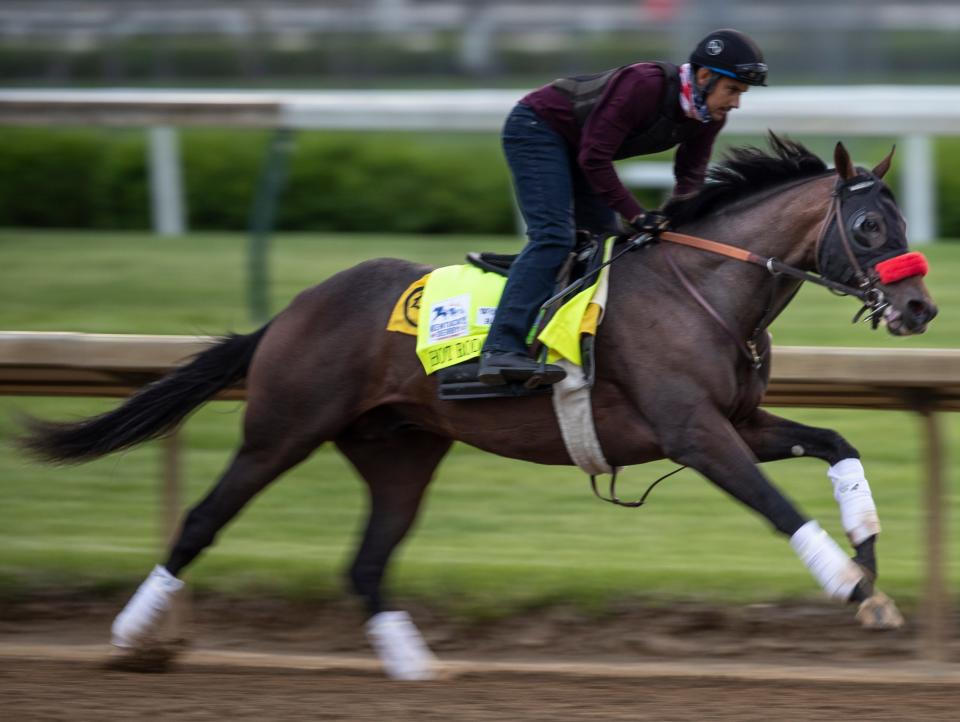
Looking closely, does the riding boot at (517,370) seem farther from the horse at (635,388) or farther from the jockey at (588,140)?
the horse at (635,388)

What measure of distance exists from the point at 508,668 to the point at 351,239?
5568 mm

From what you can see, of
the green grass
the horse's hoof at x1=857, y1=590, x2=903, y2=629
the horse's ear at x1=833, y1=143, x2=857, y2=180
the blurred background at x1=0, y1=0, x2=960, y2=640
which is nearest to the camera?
the horse's hoof at x1=857, y1=590, x2=903, y2=629

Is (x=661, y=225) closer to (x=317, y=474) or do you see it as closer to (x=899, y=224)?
(x=899, y=224)

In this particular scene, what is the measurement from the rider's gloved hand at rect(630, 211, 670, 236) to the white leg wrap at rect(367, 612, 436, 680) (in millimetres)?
1552

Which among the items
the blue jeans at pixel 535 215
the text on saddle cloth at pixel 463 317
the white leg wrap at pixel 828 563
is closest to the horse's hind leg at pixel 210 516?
the text on saddle cloth at pixel 463 317

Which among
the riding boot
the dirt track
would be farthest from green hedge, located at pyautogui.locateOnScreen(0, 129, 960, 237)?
the riding boot

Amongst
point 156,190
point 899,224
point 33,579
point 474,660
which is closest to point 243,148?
point 156,190

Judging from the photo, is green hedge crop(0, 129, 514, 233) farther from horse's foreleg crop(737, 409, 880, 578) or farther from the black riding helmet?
the black riding helmet

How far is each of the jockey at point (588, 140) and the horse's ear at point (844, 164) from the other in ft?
1.08

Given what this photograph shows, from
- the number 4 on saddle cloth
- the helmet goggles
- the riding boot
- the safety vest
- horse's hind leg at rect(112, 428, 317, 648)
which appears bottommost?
horse's hind leg at rect(112, 428, 317, 648)

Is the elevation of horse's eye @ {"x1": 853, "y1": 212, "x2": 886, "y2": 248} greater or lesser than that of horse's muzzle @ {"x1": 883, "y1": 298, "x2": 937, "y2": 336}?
greater

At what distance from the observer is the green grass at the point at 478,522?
5.66 meters

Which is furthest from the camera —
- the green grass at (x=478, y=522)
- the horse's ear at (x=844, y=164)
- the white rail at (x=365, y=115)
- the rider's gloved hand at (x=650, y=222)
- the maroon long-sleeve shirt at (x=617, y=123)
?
the white rail at (x=365, y=115)

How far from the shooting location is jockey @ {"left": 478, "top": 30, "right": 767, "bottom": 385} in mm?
4465
